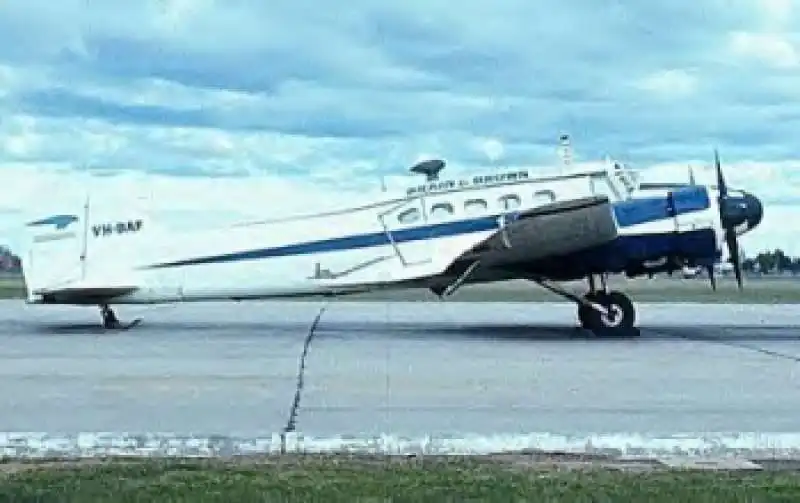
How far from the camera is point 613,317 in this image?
86.4ft

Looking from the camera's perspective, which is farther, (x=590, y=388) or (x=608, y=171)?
(x=608, y=171)

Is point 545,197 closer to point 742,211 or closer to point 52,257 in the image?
point 742,211

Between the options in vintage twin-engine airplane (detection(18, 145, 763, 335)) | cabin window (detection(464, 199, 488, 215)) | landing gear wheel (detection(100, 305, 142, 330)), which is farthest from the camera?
landing gear wheel (detection(100, 305, 142, 330))

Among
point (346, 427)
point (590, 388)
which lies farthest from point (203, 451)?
point (590, 388)

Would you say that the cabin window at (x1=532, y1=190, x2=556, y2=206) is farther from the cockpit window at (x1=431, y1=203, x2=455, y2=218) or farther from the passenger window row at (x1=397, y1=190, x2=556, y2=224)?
the cockpit window at (x1=431, y1=203, x2=455, y2=218)

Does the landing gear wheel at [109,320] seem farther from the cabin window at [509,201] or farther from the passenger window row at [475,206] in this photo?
the cabin window at [509,201]

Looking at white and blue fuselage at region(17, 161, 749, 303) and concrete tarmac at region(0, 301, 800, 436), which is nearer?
concrete tarmac at region(0, 301, 800, 436)

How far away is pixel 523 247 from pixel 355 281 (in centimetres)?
314

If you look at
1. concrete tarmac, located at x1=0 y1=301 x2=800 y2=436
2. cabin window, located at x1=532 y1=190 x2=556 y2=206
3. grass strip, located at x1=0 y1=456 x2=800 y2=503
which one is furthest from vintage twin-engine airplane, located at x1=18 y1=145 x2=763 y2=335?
grass strip, located at x1=0 y1=456 x2=800 y2=503

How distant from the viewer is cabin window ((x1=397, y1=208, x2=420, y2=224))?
26.3 meters

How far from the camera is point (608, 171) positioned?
2592cm

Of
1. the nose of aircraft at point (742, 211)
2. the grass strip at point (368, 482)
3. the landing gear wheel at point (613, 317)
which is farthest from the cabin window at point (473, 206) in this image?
the grass strip at point (368, 482)

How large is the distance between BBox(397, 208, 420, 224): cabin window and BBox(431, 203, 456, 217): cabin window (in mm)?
300

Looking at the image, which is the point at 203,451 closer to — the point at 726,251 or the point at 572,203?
the point at 572,203
